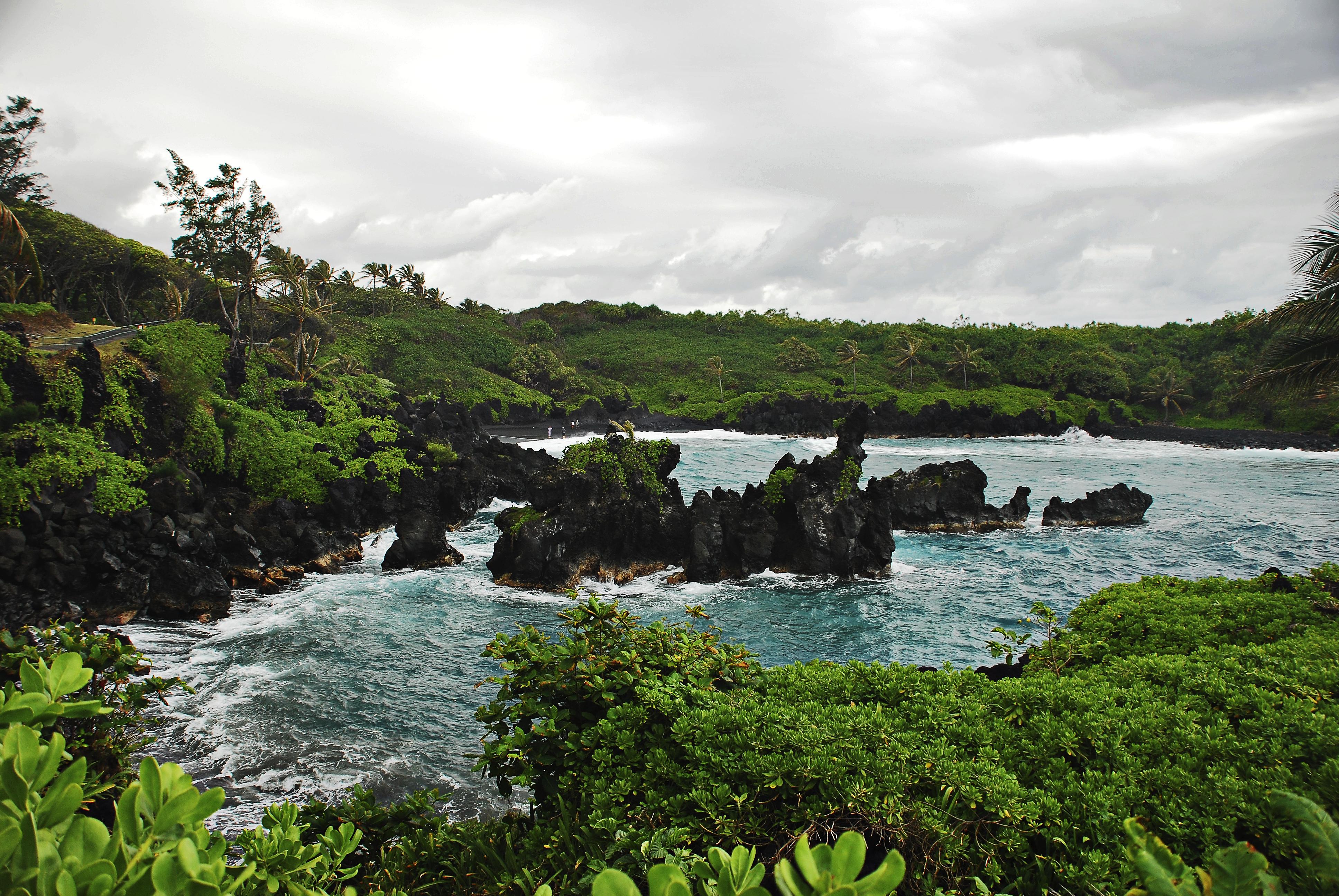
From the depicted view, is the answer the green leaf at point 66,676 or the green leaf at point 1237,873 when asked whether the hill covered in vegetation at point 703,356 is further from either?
the green leaf at point 1237,873

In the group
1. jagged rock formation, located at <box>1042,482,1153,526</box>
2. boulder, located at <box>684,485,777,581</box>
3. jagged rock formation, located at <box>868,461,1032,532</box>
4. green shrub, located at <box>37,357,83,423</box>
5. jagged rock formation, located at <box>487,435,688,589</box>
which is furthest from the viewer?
jagged rock formation, located at <box>1042,482,1153,526</box>

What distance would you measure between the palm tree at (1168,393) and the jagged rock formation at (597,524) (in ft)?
192

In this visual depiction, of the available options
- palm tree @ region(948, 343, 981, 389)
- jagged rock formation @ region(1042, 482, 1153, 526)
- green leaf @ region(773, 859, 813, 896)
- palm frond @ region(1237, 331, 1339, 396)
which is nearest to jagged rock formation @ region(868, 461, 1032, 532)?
jagged rock formation @ region(1042, 482, 1153, 526)

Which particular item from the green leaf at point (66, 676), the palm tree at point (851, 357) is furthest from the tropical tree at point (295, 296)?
the palm tree at point (851, 357)

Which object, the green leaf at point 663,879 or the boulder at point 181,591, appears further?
the boulder at point 181,591

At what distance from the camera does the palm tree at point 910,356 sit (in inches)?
2763

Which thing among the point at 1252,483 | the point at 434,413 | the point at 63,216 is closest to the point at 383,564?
the point at 434,413

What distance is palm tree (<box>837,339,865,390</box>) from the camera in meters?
69.8

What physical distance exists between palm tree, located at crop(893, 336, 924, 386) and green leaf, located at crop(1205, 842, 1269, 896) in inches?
2829

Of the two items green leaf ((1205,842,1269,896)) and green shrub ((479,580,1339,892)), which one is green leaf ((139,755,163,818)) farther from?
green shrub ((479,580,1339,892))

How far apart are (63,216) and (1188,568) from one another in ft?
152

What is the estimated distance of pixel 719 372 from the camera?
68.1 metres

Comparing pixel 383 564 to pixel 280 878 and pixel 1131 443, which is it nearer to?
pixel 280 878

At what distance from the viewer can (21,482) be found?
561 inches
